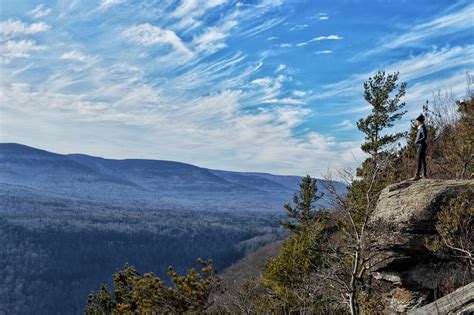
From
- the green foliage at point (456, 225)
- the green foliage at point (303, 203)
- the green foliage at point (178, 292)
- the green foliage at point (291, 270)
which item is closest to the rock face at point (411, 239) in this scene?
the green foliage at point (456, 225)

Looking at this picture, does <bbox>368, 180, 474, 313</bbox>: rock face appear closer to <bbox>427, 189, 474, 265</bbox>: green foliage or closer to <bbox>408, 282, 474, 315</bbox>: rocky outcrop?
<bbox>427, 189, 474, 265</bbox>: green foliage

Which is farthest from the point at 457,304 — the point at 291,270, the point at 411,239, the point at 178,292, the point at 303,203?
the point at 303,203

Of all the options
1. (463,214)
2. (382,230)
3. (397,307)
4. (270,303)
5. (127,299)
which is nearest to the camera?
(463,214)

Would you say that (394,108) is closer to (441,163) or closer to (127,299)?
(441,163)

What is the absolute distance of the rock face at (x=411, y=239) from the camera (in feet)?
51.2

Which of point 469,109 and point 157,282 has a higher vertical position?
point 469,109

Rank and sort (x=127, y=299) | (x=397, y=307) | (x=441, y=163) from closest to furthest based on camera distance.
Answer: (x=397, y=307) → (x=441, y=163) → (x=127, y=299)

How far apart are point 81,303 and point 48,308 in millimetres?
14458

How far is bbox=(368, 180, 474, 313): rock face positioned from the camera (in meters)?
15.6

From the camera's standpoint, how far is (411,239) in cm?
1583

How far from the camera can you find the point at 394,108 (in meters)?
33.6

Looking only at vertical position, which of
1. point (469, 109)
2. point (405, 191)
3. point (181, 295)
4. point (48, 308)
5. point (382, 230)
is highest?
→ point (469, 109)

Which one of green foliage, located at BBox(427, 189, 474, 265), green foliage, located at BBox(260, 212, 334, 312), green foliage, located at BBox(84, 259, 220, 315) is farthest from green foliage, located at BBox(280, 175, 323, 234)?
green foliage, located at BBox(427, 189, 474, 265)

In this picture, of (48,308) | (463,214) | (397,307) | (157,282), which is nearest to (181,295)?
(157,282)
